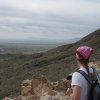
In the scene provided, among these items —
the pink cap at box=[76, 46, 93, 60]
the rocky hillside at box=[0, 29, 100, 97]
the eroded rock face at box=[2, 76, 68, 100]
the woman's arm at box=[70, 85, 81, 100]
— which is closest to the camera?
the woman's arm at box=[70, 85, 81, 100]

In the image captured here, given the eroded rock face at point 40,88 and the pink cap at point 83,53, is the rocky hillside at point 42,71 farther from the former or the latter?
the pink cap at point 83,53

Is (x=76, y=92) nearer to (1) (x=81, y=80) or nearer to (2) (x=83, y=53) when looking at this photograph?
(1) (x=81, y=80)

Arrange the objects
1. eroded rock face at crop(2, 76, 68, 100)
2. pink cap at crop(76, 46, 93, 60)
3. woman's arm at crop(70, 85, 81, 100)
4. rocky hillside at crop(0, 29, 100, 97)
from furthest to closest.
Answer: rocky hillside at crop(0, 29, 100, 97)
eroded rock face at crop(2, 76, 68, 100)
pink cap at crop(76, 46, 93, 60)
woman's arm at crop(70, 85, 81, 100)

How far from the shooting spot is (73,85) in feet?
23.5

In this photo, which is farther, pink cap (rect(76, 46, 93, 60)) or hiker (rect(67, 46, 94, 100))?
pink cap (rect(76, 46, 93, 60))

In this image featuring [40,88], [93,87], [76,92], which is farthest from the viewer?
[40,88]

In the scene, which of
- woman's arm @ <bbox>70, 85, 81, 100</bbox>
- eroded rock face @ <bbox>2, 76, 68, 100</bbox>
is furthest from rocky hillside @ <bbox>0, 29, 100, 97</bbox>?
woman's arm @ <bbox>70, 85, 81, 100</bbox>

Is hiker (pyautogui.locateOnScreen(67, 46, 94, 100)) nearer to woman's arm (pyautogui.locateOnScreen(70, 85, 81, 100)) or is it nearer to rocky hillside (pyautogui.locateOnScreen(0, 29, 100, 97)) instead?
woman's arm (pyautogui.locateOnScreen(70, 85, 81, 100))

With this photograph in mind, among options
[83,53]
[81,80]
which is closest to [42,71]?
[83,53]

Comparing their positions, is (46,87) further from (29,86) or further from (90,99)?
(90,99)

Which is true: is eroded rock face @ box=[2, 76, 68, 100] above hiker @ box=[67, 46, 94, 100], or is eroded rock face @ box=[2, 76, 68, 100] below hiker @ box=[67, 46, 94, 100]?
below

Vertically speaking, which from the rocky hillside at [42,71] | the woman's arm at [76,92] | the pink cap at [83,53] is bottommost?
the rocky hillside at [42,71]

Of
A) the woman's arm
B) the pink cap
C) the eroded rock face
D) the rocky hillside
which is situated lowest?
the rocky hillside

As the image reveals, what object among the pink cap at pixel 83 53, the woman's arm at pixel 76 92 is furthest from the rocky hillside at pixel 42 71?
the woman's arm at pixel 76 92
